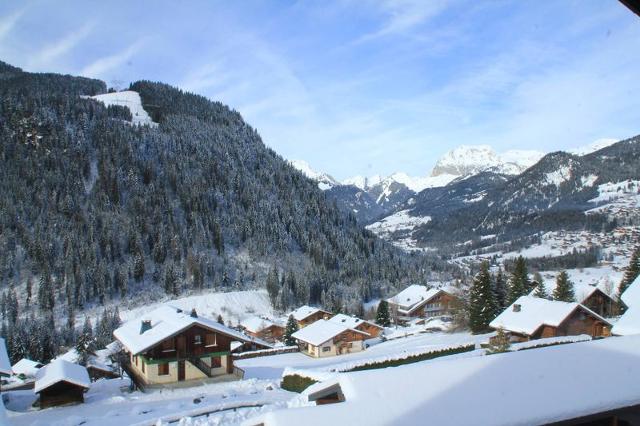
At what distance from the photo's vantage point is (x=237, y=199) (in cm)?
14662

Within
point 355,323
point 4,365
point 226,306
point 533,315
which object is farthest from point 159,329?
point 226,306

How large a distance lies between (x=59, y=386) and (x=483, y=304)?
40912 mm

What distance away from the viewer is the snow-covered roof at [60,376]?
92.4ft

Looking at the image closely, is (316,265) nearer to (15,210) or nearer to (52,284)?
(52,284)

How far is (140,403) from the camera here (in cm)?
2791

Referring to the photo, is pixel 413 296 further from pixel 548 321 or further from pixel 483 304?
pixel 548 321

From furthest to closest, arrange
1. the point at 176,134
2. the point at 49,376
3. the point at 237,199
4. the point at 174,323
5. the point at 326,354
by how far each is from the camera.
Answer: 1. the point at 176,134
2. the point at 237,199
3. the point at 326,354
4. the point at 174,323
5. the point at 49,376

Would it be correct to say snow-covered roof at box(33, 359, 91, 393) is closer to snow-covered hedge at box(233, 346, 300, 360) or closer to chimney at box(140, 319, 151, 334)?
chimney at box(140, 319, 151, 334)

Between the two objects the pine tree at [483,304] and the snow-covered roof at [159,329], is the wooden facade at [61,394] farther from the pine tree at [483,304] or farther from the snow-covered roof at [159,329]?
the pine tree at [483,304]

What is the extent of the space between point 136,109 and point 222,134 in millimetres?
40220

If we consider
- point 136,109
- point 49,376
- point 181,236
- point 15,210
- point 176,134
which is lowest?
point 49,376

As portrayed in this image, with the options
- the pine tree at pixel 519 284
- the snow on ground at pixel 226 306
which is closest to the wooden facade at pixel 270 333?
the snow on ground at pixel 226 306

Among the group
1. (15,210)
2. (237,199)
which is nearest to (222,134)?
(237,199)

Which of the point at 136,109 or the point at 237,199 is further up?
the point at 136,109
